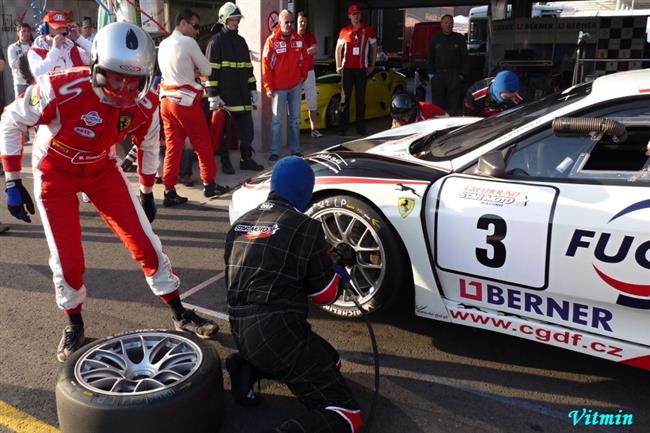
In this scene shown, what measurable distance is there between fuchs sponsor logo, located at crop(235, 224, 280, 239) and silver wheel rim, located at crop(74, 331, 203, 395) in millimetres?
592

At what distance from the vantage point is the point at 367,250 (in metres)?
3.50

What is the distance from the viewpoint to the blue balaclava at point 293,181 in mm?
2736

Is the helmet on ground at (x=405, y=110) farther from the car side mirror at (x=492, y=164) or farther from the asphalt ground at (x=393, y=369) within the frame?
the car side mirror at (x=492, y=164)

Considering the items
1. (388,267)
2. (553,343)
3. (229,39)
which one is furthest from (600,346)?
(229,39)

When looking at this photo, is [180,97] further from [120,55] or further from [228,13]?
[120,55]

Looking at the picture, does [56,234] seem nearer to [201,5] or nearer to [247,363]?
[247,363]

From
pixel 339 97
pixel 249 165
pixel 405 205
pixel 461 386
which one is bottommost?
pixel 461 386

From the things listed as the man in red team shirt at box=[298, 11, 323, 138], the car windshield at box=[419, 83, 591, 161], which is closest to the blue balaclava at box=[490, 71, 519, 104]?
the car windshield at box=[419, 83, 591, 161]

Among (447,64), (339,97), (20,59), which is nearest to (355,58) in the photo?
(339,97)

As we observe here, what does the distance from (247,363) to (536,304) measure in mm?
1438

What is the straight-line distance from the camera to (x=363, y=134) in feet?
33.8

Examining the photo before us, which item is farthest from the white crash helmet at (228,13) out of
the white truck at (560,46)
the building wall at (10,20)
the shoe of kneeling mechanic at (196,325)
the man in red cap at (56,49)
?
the building wall at (10,20)

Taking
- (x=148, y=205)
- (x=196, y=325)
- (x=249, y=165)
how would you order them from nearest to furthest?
(x=196, y=325), (x=148, y=205), (x=249, y=165)

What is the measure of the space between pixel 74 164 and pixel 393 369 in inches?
80.6
